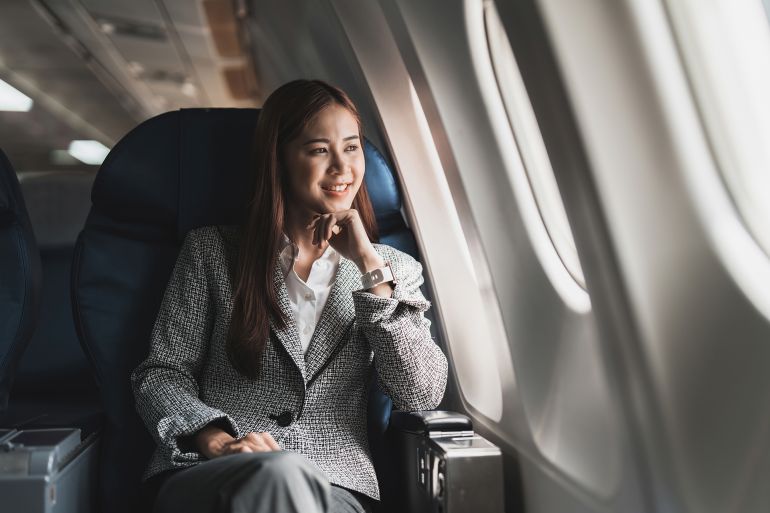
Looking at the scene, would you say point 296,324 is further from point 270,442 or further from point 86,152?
point 86,152

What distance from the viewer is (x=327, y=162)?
2.25 m

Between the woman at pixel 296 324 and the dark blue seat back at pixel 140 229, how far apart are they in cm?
12

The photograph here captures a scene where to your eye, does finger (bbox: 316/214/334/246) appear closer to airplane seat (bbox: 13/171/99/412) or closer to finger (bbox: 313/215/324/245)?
finger (bbox: 313/215/324/245)

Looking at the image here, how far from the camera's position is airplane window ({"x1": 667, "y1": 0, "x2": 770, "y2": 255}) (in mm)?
1503

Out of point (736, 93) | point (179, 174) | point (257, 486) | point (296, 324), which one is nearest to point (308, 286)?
point (296, 324)

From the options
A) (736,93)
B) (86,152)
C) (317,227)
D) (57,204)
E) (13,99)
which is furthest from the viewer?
(86,152)

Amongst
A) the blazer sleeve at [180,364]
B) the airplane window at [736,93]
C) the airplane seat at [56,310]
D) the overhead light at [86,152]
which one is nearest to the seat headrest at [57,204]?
the airplane seat at [56,310]

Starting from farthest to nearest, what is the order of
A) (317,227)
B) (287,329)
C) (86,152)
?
(86,152), (317,227), (287,329)

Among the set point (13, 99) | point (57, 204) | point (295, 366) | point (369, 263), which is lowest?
point (295, 366)

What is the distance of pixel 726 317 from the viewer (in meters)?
1.40

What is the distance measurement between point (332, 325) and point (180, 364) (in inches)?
15.0

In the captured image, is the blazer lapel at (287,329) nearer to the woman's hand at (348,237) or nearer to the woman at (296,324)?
the woman at (296,324)

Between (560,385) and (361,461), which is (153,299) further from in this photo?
(560,385)

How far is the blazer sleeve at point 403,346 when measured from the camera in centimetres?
212
